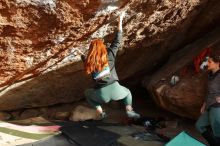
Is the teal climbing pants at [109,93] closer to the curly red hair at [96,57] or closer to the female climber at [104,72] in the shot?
the female climber at [104,72]

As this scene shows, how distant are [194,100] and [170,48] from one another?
6.07ft

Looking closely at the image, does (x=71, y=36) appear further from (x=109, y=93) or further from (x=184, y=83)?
(x=184, y=83)

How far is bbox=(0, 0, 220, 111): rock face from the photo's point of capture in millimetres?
5367

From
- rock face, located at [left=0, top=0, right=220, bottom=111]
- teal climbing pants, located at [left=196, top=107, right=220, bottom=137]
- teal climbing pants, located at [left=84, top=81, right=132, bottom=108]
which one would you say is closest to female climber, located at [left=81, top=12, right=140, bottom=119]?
teal climbing pants, located at [left=84, top=81, right=132, bottom=108]

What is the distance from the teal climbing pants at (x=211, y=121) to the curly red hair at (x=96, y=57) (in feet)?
5.04

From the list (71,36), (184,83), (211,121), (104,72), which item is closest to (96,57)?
(104,72)

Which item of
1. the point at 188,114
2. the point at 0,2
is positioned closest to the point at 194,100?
the point at 188,114

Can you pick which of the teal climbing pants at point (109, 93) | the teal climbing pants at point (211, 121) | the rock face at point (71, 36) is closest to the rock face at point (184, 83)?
the rock face at point (71, 36)

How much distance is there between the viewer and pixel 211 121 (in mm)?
5395

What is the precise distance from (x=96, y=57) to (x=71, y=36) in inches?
23.2

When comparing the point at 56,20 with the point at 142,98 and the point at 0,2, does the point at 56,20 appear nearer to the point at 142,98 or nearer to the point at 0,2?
the point at 0,2

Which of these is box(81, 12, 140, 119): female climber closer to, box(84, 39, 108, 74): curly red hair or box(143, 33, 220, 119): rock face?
box(84, 39, 108, 74): curly red hair

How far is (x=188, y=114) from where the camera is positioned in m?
7.20

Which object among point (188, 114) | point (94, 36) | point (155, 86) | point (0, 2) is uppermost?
point (0, 2)
